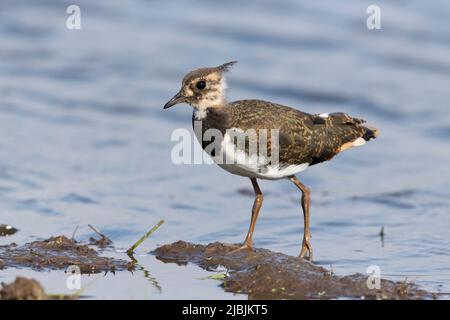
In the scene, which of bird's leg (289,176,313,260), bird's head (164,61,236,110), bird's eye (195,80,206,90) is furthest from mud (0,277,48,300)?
bird's leg (289,176,313,260)

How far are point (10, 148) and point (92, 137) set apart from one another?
1457mm

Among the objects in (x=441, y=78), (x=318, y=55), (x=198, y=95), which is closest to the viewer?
(x=198, y=95)

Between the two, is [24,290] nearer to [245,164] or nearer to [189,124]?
[245,164]

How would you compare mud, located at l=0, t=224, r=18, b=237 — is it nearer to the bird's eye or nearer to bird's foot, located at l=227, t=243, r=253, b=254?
bird's foot, located at l=227, t=243, r=253, b=254

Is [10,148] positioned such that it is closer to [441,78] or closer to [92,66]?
[92,66]

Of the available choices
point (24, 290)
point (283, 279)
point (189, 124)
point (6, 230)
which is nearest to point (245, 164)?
point (283, 279)

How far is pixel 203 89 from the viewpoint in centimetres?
892

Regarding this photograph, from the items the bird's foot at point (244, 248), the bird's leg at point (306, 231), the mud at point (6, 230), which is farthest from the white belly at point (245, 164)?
the mud at point (6, 230)

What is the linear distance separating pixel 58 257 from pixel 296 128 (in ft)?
8.34

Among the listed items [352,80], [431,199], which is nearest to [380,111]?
[352,80]

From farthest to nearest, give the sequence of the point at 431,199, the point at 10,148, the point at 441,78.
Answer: the point at 441,78 < the point at 10,148 < the point at 431,199

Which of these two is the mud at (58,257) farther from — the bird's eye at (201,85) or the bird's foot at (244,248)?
the bird's eye at (201,85)

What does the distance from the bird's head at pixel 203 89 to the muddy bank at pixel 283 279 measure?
1432 millimetres

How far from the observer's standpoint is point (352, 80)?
17047mm
